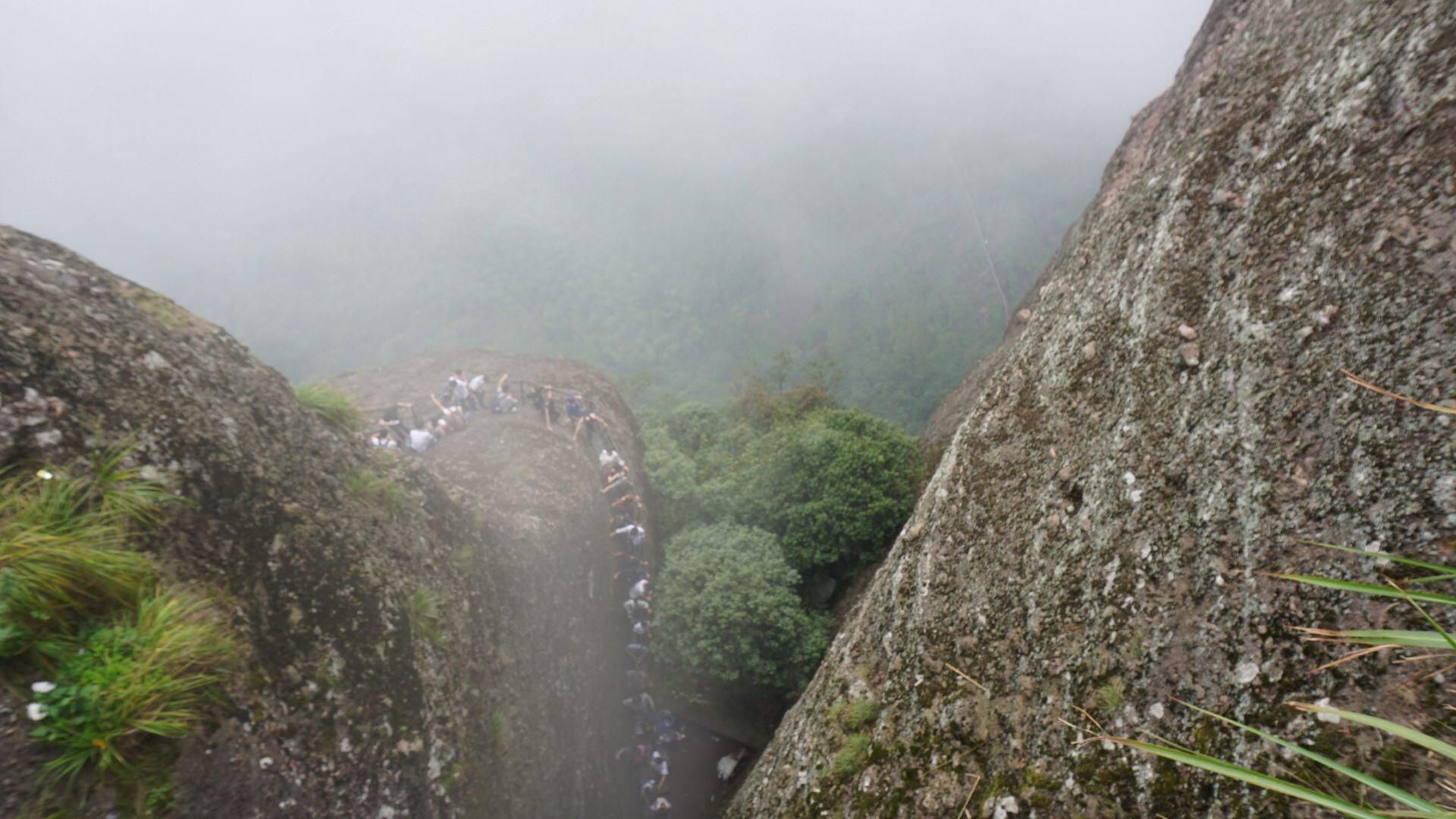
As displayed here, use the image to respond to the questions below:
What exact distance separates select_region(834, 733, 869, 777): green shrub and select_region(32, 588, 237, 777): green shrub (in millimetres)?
5472

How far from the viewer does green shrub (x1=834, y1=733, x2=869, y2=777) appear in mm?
5855

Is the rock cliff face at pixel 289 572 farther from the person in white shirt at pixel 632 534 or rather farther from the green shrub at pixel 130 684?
the person in white shirt at pixel 632 534

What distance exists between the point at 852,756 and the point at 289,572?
616 cm

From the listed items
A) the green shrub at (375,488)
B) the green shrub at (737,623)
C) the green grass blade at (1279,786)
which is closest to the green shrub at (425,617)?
the green shrub at (375,488)

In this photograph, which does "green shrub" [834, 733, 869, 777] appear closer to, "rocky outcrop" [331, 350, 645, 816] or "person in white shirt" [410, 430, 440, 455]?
"rocky outcrop" [331, 350, 645, 816]

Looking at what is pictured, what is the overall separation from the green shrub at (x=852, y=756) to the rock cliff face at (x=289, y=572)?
4.99 metres

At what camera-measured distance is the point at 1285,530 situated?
3867mm

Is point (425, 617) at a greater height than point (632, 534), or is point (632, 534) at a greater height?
point (632, 534)

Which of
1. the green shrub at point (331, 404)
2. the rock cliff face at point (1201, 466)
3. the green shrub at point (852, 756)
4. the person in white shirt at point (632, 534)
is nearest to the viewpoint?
the rock cliff face at point (1201, 466)

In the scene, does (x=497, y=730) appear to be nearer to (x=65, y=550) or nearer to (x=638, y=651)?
(x=65, y=550)

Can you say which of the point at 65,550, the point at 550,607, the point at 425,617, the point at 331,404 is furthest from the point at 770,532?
the point at 65,550

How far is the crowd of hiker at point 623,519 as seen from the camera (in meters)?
15.2

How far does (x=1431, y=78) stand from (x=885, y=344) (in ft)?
291

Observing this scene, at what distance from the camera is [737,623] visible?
15164 millimetres
